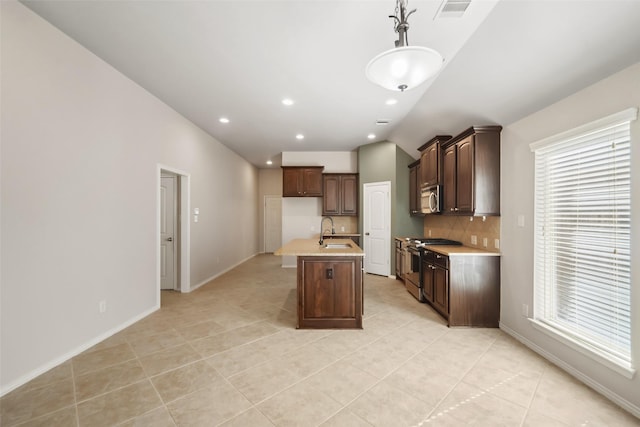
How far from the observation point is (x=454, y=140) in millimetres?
3578

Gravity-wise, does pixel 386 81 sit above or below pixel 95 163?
above

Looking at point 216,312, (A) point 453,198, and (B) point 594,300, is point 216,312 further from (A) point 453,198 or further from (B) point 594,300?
(B) point 594,300

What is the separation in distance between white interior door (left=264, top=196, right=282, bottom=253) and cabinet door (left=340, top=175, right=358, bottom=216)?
3407 mm

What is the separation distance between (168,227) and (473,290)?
15.7ft

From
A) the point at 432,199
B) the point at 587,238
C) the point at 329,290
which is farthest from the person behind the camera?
the point at 432,199

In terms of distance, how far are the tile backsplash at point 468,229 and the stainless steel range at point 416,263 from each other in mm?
190

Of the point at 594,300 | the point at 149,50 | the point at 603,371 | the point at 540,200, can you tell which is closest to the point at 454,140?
the point at 540,200

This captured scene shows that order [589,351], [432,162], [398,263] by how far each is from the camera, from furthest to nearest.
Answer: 1. [398,263]
2. [432,162]
3. [589,351]

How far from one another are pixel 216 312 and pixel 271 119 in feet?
10.1

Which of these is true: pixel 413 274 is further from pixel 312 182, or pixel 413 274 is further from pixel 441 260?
pixel 312 182

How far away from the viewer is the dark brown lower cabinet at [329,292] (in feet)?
10.1

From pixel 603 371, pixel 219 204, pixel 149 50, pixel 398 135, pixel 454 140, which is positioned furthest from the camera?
pixel 219 204

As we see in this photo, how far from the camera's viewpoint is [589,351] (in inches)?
82.3

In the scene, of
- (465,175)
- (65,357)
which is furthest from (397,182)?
(65,357)
